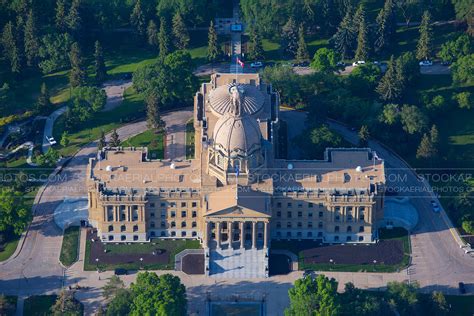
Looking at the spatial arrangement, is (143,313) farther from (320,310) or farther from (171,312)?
(320,310)

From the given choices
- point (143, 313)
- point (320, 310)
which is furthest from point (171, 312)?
point (320, 310)
